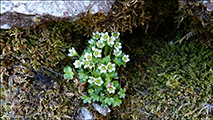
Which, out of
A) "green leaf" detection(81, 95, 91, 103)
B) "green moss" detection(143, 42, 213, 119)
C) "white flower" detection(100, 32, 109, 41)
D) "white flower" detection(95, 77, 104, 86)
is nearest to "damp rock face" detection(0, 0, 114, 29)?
"white flower" detection(100, 32, 109, 41)

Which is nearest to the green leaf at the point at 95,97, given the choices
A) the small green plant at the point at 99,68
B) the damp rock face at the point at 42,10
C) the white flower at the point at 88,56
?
the small green plant at the point at 99,68

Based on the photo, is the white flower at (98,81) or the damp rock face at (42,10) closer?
the damp rock face at (42,10)

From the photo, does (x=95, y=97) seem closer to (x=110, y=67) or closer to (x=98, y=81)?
(x=98, y=81)

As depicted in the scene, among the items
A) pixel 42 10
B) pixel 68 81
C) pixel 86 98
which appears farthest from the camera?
pixel 68 81

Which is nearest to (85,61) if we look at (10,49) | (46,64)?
(46,64)

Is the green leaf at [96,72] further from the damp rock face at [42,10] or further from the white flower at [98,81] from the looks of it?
the damp rock face at [42,10]

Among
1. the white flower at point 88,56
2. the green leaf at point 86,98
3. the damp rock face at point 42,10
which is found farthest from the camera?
the green leaf at point 86,98

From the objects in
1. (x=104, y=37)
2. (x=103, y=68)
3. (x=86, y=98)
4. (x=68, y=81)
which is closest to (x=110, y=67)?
(x=103, y=68)
